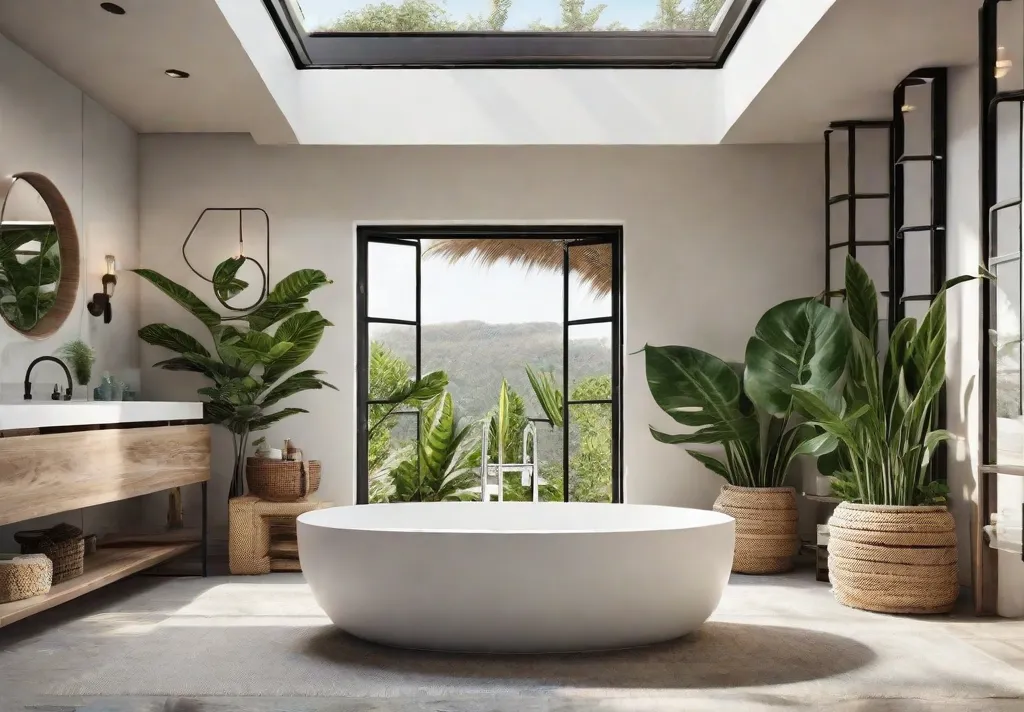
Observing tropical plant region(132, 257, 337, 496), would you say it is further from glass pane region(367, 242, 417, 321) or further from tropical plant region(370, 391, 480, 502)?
tropical plant region(370, 391, 480, 502)

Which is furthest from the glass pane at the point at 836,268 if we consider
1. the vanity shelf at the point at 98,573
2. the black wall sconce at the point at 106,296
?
the black wall sconce at the point at 106,296

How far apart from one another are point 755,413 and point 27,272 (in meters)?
3.31

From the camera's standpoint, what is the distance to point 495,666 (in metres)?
2.94

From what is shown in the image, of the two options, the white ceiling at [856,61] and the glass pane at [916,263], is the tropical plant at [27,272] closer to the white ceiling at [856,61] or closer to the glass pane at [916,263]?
the white ceiling at [856,61]

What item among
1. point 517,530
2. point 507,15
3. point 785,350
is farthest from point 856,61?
point 517,530

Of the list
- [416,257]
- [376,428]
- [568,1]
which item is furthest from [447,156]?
[376,428]

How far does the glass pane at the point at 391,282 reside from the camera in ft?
18.1

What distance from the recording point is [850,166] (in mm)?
4742

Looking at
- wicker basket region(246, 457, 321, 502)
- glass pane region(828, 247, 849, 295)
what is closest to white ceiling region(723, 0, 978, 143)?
glass pane region(828, 247, 849, 295)

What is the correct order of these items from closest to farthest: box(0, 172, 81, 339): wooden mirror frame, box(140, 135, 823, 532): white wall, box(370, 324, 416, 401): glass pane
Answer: box(0, 172, 81, 339): wooden mirror frame → box(140, 135, 823, 532): white wall → box(370, 324, 416, 401): glass pane

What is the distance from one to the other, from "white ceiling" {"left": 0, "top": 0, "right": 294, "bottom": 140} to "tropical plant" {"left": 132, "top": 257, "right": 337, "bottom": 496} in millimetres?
757

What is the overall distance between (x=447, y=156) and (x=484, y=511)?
212 cm

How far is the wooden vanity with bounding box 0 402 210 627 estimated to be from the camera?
10.1ft

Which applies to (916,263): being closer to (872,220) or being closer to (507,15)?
(872,220)
